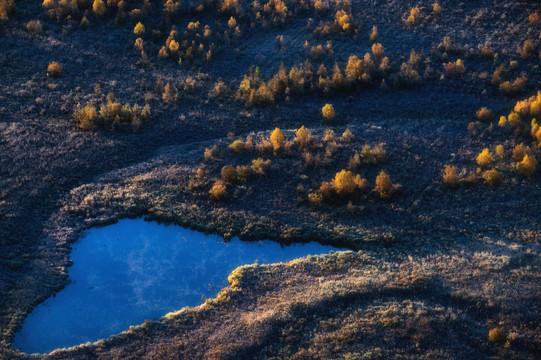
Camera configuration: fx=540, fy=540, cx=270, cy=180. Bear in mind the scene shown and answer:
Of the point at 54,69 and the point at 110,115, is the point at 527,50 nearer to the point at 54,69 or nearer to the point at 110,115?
the point at 110,115

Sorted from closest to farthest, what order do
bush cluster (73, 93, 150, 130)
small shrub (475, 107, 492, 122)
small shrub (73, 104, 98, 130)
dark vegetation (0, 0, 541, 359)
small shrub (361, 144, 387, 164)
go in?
1. dark vegetation (0, 0, 541, 359)
2. small shrub (361, 144, 387, 164)
3. small shrub (73, 104, 98, 130)
4. bush cluster (73, 93, 150, 130)
5. small shrub (475, 107, 492, 122)

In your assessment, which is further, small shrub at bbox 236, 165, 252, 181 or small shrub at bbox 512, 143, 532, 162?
small shrub at bbox 512, 143, 532, 162

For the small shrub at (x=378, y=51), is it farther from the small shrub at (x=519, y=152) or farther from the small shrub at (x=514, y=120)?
the small shrub at (x=519, y=152)

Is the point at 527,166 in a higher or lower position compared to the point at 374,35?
lower

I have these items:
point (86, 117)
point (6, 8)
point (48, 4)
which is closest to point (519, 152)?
point (86, 117)

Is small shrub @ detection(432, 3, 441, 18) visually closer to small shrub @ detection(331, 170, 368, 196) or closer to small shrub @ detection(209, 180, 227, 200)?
Result: small shrub @ detection(331, 170, 368, 196)

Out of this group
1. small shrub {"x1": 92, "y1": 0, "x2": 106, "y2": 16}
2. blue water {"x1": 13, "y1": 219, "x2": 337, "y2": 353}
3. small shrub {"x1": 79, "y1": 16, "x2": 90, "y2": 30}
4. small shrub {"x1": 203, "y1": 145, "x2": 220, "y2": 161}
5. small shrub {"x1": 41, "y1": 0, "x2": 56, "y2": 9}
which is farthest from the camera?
small shrub {"x1": 41, "y1": 0, "x2": 56, "y2": 9}

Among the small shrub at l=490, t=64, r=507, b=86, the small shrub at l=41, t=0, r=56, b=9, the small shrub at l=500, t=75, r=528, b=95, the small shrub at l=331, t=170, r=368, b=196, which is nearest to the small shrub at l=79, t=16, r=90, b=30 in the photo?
the small shrub at l=41, t=0, r=56, b=9
